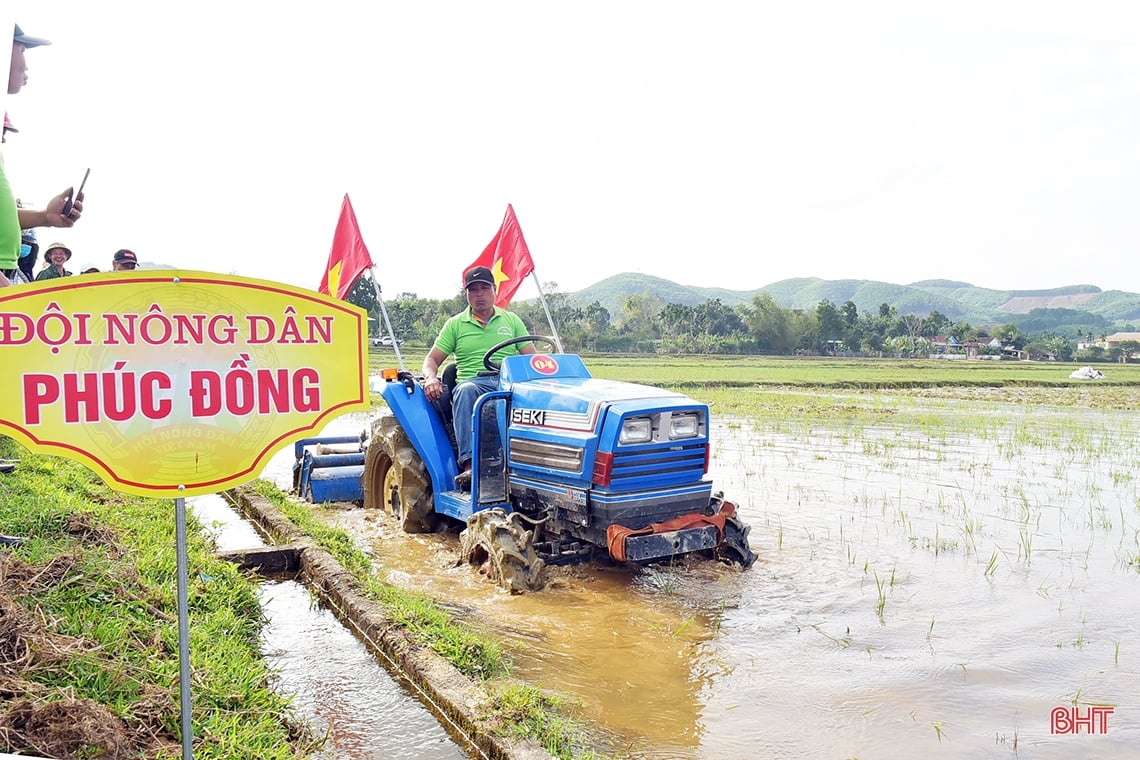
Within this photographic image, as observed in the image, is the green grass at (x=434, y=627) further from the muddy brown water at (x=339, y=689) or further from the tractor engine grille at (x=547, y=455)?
the tractor engine grille at (x=547, y=455)

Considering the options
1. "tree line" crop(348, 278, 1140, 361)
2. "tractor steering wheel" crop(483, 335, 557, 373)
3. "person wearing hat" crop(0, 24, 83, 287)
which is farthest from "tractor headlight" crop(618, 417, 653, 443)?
"tree line" crop(348, 278, 1140, 361)

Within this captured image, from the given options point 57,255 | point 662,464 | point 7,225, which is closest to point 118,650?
point 7,225

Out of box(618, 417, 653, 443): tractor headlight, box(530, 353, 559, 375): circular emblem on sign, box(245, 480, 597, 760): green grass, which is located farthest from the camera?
box(530, 353, 559, 375): circular emblem on sign

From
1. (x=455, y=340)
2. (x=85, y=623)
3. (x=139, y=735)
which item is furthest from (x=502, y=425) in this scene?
(x=139, y=735)

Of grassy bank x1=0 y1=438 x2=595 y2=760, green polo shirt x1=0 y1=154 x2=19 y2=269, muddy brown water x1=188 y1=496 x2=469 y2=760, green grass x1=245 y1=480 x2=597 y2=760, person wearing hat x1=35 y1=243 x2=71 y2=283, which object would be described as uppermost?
person wearing hat x1=35 y1=243 x2=71 y2=283

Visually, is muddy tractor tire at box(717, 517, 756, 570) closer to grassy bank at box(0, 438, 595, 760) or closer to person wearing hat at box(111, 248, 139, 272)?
grassy bank at box(0, 438, 595, 760)

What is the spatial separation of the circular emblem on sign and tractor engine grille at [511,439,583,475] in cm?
52

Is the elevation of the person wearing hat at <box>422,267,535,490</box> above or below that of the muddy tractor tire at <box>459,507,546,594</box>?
above

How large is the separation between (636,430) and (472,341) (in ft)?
5.57

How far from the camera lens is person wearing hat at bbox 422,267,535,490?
5.56 m

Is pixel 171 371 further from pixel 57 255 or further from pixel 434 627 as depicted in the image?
pixel 57 255

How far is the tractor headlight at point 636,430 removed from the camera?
4.47 meters

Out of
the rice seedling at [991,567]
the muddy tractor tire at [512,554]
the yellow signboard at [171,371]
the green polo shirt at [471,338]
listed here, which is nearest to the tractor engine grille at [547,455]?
the muddy tractor tire at [512,554]

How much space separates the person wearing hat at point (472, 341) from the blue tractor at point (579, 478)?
14cm
